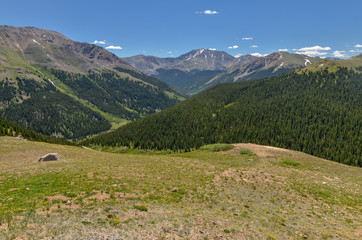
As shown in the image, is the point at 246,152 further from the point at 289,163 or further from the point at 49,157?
the point at 49,157

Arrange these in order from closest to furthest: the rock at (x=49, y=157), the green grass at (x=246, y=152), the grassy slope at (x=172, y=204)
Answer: the grassy slope at (x=172, y=204)
the rock at (x=49, y=157)
the green grass at (x=246, y=152)

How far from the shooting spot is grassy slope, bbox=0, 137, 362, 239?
639 inches

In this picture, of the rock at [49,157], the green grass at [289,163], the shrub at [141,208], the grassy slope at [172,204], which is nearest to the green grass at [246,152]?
the green grass at [289,163]

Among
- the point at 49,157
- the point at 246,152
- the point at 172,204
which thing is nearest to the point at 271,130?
the point at 246,152

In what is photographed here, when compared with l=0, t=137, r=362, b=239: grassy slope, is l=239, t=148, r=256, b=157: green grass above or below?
below

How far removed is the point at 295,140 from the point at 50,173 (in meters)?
164

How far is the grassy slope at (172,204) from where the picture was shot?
16.2 m

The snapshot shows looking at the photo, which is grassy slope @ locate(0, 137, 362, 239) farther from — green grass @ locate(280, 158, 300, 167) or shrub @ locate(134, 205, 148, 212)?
green grass @ locate(280, 158, 300, 167)

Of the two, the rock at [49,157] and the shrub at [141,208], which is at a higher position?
the shrub at [141,208]

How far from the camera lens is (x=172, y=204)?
23.5 m

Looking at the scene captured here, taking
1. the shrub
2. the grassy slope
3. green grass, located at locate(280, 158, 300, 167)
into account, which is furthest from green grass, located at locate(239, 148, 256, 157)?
the shrub

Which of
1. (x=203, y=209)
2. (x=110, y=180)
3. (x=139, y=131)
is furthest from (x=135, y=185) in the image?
(x=139, y=131)

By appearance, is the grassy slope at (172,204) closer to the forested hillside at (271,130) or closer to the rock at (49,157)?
the rock at (49,157)

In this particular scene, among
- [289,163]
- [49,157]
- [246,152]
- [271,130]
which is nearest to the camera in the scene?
[49,157]
